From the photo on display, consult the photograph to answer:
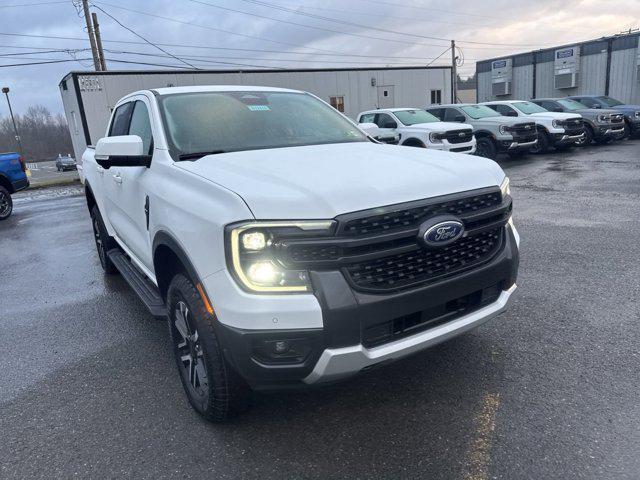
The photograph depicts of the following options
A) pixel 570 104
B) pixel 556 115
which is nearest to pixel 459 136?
pixel 556 115

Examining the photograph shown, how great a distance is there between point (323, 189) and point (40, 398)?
246 centimetres

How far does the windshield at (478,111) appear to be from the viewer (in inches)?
616

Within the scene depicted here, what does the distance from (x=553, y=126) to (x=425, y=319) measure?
15500 millimetres

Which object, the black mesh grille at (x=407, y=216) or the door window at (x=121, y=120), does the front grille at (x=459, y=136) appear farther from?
the black mesh grille at (x=407, y=216)

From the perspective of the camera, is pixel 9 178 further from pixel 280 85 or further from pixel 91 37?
pixel 91 37

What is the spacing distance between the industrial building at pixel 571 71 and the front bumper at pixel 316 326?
Answer: 32.4 metres

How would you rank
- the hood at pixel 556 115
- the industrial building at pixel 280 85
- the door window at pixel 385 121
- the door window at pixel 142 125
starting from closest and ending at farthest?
the door window at pixel 142 125
the door window at pixel 385 121
the hood at pixel 556 115
the industrial building at pixel 280 85

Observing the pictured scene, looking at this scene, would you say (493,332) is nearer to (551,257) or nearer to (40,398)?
(551,257)

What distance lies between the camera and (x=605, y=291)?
440 centimetres

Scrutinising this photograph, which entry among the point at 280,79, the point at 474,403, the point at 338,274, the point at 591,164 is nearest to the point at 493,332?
the point at 474,403

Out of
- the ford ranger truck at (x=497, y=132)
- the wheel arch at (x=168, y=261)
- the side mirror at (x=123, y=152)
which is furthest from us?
the ford ranger truck at (x=497, y=132)

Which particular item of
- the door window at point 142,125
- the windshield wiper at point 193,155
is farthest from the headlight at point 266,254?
the door window at point 142,125

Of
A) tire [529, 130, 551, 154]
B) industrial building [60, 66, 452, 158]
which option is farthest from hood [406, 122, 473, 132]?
industrial building [60, 66, 452, 158]

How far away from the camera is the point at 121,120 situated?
4707mm
